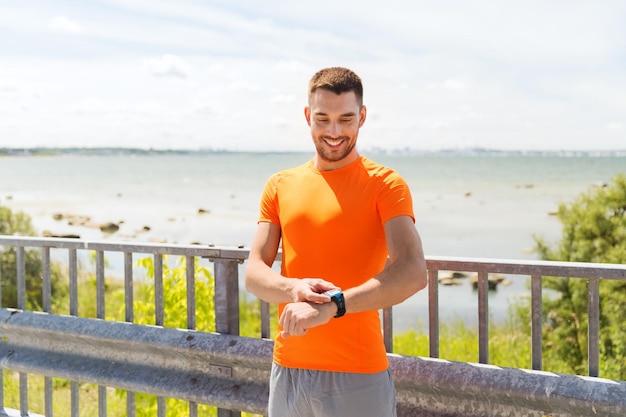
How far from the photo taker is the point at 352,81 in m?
2.93

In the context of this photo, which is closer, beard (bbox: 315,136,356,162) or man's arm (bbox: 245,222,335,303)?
man's arm (bbox: 245,222,335,303)

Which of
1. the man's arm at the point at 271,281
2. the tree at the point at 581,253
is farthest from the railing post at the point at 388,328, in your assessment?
the tree at the point at 581,253

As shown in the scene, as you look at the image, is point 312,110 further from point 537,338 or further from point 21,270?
point 21,270

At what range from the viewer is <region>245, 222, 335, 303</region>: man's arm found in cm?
270

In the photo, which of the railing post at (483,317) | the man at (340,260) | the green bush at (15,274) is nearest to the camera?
the man at (340,260)

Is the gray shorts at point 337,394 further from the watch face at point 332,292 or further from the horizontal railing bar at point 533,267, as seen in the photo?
the horizontal railing bar at point 533,267

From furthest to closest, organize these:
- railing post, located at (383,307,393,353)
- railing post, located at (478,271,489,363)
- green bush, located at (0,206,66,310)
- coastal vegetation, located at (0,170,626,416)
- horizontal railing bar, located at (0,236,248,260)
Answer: green bush, located at (0,206,66,310)
coastal vegetation, located at (0,170,626,416)
horizontal railing bar, located at (0,236,248,260)
railing post, located at (383,307,393,353)
railing post, located at (478,271,489,363)

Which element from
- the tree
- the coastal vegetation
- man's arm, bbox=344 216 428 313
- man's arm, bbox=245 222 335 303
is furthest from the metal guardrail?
the tree

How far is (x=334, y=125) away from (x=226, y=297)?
5.37ft

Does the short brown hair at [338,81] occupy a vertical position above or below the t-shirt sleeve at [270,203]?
above

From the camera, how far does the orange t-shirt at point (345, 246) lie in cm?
285

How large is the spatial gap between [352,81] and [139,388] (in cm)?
243

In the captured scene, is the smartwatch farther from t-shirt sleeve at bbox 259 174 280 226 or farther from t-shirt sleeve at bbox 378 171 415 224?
t-shirt sleeve at bbox 259 174 280 226

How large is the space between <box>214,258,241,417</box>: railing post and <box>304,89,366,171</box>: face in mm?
1376
